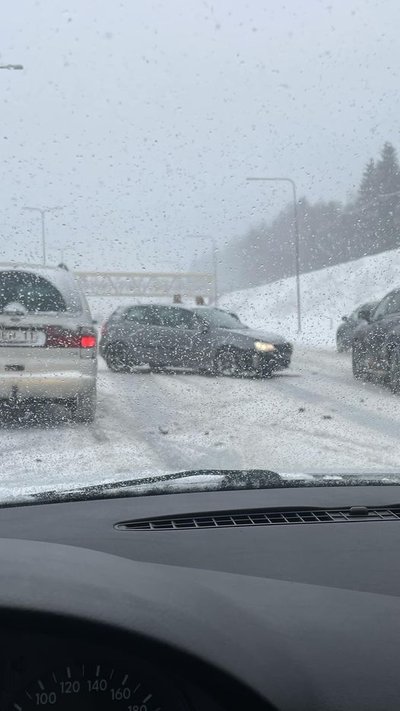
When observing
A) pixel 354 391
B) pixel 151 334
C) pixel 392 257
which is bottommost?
pixel 354 391

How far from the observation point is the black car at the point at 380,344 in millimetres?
9922

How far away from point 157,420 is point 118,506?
4.37 m

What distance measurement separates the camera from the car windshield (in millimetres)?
8103

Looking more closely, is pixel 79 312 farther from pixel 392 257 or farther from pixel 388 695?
pixel 388 695

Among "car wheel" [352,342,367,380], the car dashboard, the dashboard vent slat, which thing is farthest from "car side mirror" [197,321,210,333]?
the car dashboard

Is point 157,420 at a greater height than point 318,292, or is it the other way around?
point 318,292

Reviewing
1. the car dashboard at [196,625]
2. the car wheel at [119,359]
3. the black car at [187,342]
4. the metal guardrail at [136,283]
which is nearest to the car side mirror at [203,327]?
the black car at [187,342]

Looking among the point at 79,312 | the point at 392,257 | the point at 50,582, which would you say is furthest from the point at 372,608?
the point at 392,257

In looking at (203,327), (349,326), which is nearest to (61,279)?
(203,327)

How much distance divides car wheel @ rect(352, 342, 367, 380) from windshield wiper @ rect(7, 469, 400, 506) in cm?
602

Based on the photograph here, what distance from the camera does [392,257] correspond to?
9.19 meters

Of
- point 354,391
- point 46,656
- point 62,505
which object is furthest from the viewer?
point 354,391

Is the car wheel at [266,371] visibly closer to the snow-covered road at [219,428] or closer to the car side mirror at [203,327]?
the snow-covered road at [219,428]

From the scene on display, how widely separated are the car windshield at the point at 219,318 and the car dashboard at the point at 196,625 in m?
4.95
